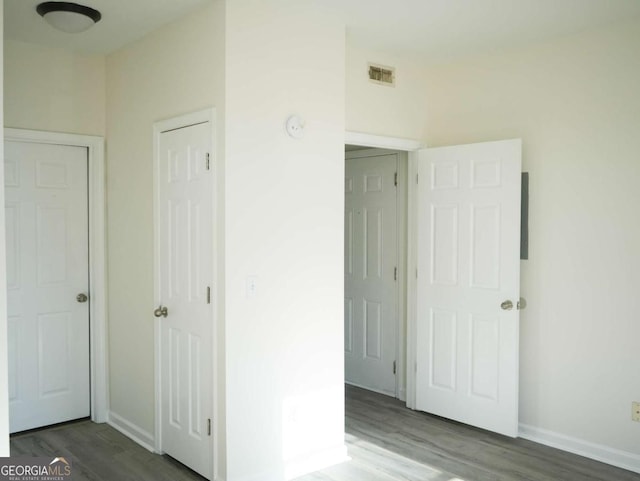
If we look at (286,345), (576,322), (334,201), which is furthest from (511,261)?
(286,345)

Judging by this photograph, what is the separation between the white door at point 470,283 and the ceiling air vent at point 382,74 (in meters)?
0.59

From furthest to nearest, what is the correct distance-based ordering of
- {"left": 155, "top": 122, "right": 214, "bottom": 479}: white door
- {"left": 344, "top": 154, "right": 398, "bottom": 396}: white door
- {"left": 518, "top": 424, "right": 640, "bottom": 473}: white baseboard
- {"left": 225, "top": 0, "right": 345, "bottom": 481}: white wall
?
{"left": 344, "top": 154, "right": 398, "bottom": 396}: white door, {"left": 518, "top": 424, "right": 640, "bottom": 473}: white baseboard, {"left": 155, "top": 122, "right": 214, "bottom": 479}: white door, {"left": 225, "top": 0, "right": 345, "bottom": 481}: white wall

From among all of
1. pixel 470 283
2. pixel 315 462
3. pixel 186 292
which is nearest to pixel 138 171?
pixel 186 292

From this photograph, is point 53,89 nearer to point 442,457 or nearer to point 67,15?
point 67,15

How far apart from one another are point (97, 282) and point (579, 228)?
3280 mm

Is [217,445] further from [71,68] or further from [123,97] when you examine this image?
[71,68]

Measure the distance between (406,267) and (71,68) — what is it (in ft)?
9.35

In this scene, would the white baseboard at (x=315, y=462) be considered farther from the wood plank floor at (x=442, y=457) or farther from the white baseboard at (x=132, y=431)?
the white baseboard at (x=132, y=431)

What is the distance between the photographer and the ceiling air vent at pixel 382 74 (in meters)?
4.11

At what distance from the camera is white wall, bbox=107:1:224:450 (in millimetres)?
3324

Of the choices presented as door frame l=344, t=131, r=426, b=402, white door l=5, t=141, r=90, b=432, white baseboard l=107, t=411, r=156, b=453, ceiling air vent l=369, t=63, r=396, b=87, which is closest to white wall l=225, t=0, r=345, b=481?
ceiling air vent l=369, t=63, r=396, b=87

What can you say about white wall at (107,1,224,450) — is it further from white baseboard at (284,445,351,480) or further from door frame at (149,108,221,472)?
white baseboard at (284,445,351,480)

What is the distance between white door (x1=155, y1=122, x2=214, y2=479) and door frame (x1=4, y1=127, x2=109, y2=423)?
80 centimetres

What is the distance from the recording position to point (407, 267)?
15.3 ft
